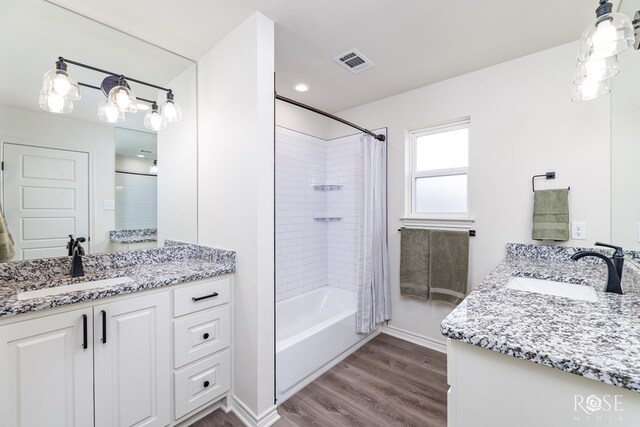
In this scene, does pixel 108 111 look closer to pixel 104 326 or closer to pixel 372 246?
pixel 104 326

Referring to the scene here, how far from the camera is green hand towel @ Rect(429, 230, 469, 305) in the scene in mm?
2346

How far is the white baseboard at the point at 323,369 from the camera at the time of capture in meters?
1.91

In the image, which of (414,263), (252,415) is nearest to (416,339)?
(414,263)

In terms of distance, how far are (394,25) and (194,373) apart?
8.27ft

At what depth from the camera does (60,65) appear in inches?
58.0

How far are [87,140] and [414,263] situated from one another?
9.01ft

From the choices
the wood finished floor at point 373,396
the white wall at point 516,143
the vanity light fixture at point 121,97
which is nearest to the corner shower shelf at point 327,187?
the white wall at point 516,143

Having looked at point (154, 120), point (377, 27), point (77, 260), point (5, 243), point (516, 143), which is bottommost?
point (77, 260)

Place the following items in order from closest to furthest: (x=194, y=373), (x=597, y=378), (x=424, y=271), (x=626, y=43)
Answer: (x=597, y=378) < (x=626, y=43) < (x=194, y=373) < (x=424, y=271)

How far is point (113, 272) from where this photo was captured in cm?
168

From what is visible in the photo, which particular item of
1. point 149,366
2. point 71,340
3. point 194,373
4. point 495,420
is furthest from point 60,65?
point 495,420

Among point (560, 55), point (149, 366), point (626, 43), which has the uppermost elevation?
point (560, 55)

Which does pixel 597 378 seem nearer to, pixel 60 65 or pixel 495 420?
pixel 495 420

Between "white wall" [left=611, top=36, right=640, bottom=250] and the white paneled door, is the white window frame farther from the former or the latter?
the white paneled door
